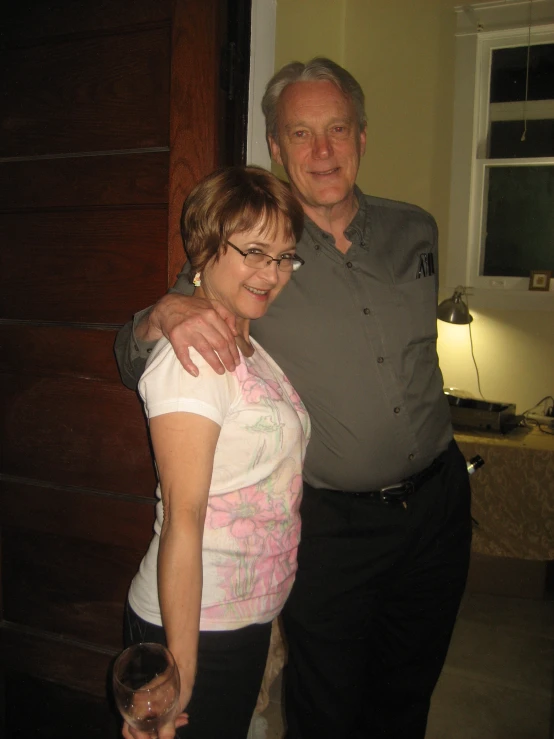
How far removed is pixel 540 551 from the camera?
289cm

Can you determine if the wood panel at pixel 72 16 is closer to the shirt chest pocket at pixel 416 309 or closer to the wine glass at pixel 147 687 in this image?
the shirt chest pocket at pixel 416 309

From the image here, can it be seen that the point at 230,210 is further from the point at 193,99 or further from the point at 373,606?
the point at 373,606

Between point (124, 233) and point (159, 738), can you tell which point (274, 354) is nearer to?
point (124, 233)

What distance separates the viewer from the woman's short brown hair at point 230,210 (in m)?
1.08

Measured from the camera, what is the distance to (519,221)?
12.6 feet

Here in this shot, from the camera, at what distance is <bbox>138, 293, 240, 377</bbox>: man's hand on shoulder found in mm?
966

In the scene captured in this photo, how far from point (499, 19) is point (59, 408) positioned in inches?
141

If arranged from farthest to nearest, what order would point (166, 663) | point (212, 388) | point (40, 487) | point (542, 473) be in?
point (542, 473)
point (40, 487)
point (212, 388)
point (166, 663)

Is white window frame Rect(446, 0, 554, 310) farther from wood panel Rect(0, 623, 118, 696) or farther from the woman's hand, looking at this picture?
the woman's hand

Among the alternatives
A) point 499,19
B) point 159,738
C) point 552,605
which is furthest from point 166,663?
point 499,19

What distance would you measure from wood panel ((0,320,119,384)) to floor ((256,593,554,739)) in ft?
4.58

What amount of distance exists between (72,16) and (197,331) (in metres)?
1.01

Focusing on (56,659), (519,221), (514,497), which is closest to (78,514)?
(56,659)

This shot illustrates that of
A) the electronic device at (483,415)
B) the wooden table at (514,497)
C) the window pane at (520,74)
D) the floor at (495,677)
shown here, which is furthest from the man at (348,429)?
the window pane at (520,74)
